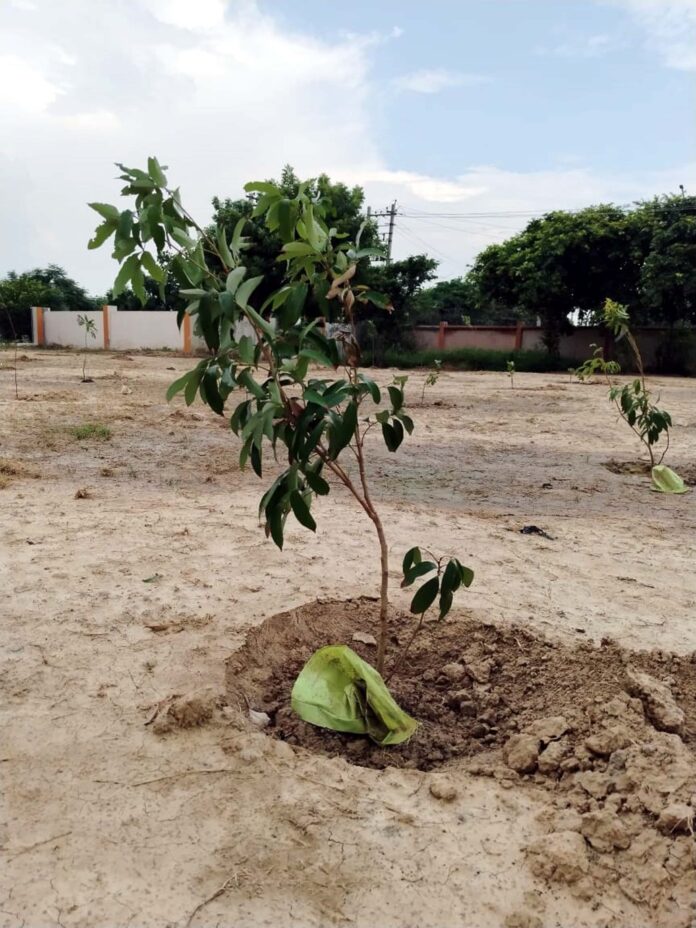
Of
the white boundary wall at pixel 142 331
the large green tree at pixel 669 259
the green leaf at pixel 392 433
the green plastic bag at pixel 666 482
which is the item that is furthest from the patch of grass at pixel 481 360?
the green leaf at pixel 392 433

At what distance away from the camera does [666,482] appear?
5512 millimetres

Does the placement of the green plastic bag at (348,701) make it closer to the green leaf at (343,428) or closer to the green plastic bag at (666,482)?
the green leaf at (343,428)

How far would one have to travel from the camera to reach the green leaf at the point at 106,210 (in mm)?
1752

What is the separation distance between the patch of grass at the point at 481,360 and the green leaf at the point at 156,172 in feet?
64.6

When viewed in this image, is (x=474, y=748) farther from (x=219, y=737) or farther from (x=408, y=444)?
(x=408, y=444)

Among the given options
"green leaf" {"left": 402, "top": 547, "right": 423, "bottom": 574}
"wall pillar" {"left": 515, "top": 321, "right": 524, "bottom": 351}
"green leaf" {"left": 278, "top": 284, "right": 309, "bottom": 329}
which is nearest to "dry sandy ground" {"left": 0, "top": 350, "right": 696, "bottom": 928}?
"green leaf" {"left": 402, "top": 547, "right": 423, "bottom": 574}

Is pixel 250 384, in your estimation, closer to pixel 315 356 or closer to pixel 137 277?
pixel 315 356

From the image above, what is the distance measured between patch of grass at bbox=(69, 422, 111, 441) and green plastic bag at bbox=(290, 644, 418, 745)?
5.22 meters

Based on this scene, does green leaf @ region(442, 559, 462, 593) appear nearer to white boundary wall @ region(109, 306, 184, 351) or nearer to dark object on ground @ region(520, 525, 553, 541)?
dark object on ground @ region(520, 525, 553, 541)

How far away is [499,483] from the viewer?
225 inches

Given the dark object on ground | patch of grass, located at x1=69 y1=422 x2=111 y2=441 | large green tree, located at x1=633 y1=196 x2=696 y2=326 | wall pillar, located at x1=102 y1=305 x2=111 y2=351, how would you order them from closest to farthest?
the dark object on ground < patch of grass, located at x1=69 y1=422 x2=111 y2=441 < large green tree, located at x1=633 y1=196 x2=696 y2=326 < wall pillar, located at x1=102 y1=305 x2=111 y2=351

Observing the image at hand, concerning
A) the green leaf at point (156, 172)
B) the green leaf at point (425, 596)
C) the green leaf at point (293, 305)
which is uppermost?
the green leaf at point (156, 172)

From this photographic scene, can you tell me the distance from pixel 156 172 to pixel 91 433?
554 centimetres

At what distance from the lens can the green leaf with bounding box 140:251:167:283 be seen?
1.81 metres
